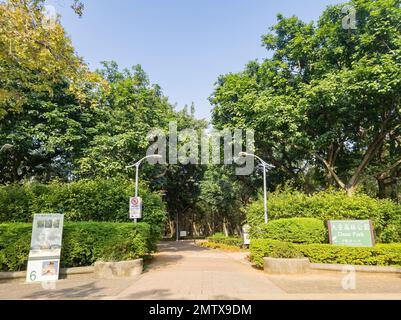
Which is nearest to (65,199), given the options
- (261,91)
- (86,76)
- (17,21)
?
(86,76)

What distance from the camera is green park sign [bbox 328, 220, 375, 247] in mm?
11109

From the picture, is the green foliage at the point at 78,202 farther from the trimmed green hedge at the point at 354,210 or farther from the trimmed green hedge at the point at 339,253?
the trimmed green hedge at the point at 354,210

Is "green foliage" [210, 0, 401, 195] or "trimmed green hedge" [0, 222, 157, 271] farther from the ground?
"green foliage" [210, 0, 401, 195]

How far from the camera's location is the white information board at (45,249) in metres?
9.24

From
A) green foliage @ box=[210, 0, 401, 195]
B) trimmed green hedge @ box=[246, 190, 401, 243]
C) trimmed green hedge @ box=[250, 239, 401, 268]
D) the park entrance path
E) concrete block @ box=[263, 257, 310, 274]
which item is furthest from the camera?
green foliage @ box=[210, 0, 401, 195]

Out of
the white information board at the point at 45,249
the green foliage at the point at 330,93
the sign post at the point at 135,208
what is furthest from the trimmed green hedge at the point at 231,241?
the white information board at the point at 45,249

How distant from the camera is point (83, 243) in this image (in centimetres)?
1087

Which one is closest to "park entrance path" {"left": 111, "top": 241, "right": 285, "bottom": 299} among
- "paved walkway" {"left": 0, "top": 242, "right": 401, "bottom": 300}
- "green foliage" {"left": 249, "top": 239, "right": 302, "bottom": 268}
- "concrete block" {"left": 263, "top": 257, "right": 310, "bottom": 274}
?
"paved walkway" {"left": 0, "top": 242, "right": 401, "bottom": 300}

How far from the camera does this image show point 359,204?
1257 cm

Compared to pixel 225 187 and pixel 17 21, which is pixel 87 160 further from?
pixel 225 187

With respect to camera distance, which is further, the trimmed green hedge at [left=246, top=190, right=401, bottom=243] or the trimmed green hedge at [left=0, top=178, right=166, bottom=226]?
the trimmed green hedge at [left=246, top=190, right=401, bottom=243]

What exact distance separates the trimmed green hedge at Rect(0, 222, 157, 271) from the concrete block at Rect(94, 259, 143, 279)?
409mm

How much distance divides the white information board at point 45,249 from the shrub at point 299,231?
865 centimetres

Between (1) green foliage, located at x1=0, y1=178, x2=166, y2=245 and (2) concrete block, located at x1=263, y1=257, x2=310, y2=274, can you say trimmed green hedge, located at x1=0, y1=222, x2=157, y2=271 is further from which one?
(2) concrete block, located at x1=263, y1=257, x2=310, y2=274
